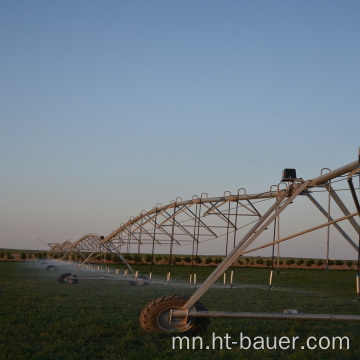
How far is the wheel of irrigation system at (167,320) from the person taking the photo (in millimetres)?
10570

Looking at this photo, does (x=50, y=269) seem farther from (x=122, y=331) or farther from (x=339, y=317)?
(x=339, y=317)

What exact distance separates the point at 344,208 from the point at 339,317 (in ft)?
8.51

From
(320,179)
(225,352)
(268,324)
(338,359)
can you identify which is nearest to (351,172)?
(320,179)

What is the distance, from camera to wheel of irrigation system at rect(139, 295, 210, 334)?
34.7 ft

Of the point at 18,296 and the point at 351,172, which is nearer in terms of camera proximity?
the point at 351,172

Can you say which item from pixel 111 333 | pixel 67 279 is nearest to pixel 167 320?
pixel 111 333

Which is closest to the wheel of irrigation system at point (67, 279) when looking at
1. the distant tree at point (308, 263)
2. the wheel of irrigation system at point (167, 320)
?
the wheel of irrigation system at point (167, 320)

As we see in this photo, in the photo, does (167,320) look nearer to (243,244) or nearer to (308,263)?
(243,244)

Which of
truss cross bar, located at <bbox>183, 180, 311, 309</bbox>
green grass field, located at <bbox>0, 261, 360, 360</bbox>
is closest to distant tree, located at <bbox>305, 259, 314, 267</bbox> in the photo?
green grass field, located at <bbox>0, 261, 360, 360</bbox>

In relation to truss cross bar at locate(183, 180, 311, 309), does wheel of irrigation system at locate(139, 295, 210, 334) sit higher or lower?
lower

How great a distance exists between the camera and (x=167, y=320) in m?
10.7

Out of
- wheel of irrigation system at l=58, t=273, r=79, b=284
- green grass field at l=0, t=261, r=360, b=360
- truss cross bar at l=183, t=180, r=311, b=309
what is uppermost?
truss cross bar at l=183, t=180, r=311, b=309

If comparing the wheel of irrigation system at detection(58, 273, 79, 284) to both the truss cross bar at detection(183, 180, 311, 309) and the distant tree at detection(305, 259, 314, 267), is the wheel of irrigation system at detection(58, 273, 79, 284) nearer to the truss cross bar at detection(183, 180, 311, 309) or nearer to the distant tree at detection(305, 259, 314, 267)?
the truss cross bar at detection(183, 180, 311, 309)

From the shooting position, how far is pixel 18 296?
62.9 feet
